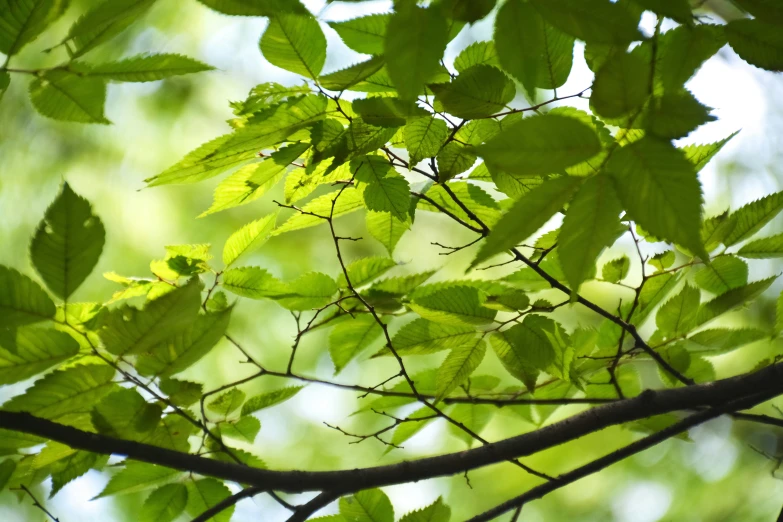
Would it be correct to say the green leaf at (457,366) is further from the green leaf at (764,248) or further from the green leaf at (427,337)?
the green leaf at (764,248)

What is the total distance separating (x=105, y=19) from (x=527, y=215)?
381 mm

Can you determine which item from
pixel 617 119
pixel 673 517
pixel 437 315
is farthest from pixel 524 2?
pixel 673 517

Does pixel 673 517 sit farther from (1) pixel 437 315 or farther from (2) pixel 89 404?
(2) pixel 89 404

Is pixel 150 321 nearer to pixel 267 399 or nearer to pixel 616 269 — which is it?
pixel 267 399

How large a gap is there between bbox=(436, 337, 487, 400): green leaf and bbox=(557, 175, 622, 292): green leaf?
292 millimetres

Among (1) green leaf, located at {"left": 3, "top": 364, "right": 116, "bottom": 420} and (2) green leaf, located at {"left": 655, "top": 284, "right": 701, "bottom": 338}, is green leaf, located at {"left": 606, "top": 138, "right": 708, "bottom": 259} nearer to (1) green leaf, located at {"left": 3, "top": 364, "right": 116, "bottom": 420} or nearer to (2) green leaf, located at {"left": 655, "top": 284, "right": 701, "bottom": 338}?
(2) green leaf, located at {"left": 655, "top": 284, "right": 701, "bottom": 338}

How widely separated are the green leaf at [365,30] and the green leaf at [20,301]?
15.1 inches

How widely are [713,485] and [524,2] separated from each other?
6.67ft

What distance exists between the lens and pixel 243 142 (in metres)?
0.56

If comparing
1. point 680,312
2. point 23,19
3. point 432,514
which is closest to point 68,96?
point 23,19

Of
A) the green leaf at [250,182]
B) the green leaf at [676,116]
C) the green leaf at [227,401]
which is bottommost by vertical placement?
the green leaf at [676,116]

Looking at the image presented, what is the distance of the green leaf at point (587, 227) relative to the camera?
0.44m

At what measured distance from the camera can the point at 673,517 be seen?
1931 millimetres

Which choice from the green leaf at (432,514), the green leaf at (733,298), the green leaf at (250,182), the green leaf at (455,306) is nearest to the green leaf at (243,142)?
the green leaf at (250,182)
